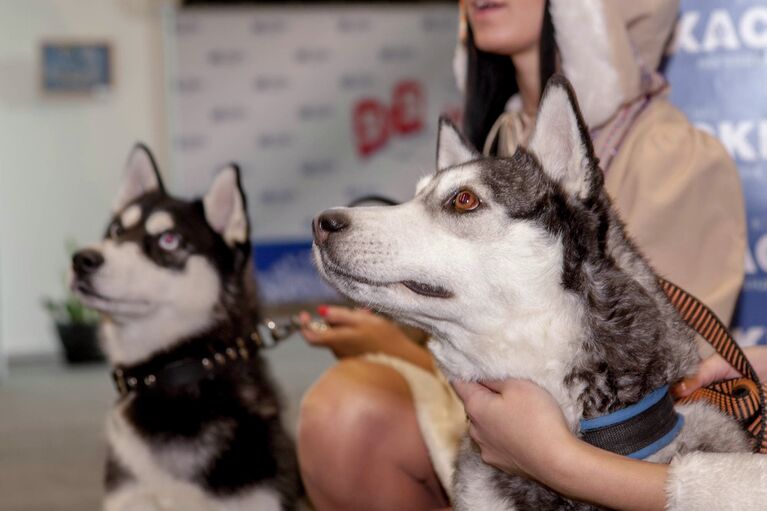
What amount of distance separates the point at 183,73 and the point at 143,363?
18.4 feet

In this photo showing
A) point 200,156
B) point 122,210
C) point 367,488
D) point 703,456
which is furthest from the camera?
point 200,156

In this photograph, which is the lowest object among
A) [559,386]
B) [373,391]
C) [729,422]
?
[373,391]

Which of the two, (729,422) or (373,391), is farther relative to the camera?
(373,391)

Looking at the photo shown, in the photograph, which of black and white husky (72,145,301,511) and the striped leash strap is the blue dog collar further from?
black and white husky (72,145,301,511)

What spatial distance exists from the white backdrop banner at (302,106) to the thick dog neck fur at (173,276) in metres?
5.07

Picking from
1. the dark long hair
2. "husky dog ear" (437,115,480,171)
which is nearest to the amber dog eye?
"husky dog ear" (437,115,480,171)

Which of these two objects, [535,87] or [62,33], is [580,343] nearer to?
[535,87]

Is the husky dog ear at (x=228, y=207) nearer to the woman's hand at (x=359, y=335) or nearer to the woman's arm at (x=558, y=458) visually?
the woman's hand at (x=359, y=335)

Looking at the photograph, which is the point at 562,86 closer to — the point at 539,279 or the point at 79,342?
the point at 539,279

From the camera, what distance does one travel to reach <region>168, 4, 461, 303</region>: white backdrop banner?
25.5 feet

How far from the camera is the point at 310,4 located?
25.9 ft

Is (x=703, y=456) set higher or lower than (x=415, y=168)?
higher

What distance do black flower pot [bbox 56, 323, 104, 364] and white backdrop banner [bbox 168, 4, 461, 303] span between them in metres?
1.39

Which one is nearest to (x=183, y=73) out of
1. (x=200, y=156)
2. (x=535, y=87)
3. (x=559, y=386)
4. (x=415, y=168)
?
(x=200, y=156)
